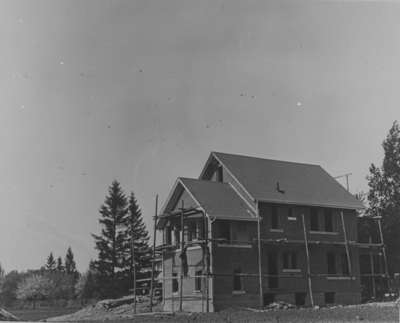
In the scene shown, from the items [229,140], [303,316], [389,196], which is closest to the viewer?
[303,316]

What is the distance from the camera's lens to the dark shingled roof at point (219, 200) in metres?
39.4

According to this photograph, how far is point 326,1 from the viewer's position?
24.2 metres

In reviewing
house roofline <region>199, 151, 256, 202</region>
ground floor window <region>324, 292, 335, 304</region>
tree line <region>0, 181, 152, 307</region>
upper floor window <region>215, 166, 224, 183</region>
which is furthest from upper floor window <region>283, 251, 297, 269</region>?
tree line <region>0, 181, 152, 307</region>

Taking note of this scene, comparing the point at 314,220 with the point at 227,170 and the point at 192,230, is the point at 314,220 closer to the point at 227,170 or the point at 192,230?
the point at 227,170

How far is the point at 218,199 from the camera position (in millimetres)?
40938

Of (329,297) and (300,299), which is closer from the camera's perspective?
(300,299)

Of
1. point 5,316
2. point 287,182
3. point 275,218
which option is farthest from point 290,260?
point 5,316

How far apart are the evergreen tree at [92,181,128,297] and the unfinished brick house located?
20.9 meters

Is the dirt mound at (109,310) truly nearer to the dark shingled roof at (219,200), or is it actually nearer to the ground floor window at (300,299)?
the dark shingled roof at (219,200)

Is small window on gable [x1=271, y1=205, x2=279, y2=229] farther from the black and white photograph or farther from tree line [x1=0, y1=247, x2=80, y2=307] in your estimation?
tree line [x1=0, y1=247, x2=80, y2=307]

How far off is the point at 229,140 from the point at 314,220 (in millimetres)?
11243

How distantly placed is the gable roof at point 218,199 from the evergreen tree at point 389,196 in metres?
13.8

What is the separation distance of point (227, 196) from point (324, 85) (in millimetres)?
14866

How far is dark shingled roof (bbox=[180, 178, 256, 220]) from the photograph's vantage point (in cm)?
3938
